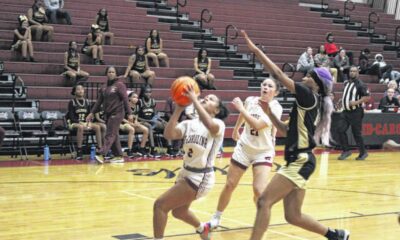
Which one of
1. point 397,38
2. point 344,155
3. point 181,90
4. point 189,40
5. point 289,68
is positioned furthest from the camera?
point 397,38

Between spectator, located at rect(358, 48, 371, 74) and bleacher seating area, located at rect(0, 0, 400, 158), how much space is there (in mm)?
383

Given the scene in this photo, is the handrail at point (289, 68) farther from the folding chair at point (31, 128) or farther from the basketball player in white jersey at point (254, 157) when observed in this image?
the basketball player in white jersey at point (254, 157)

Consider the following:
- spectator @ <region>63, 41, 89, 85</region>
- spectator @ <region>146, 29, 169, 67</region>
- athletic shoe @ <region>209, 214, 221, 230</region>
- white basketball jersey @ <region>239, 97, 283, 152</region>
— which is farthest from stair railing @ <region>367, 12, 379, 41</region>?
athletic shoe @ <region>209, 214, 221, 230</region>

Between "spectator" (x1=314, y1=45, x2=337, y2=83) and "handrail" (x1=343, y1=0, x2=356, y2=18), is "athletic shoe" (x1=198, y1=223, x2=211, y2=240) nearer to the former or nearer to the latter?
"spectator" (x1=314, y1=45, x2=337, y2=83)

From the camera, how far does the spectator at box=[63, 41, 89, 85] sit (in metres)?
16.1

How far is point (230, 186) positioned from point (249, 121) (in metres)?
1.10

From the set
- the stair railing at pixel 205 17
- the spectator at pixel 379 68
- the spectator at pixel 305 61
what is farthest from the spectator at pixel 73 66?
the spectator at pixel 379 68

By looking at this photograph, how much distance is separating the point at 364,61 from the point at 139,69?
9759 mm

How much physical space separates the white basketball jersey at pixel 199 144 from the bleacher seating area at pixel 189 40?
902 centimetres

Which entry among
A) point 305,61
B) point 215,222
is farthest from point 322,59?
point 215,222

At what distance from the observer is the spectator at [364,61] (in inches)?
923

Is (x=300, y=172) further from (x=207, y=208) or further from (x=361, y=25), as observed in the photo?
(x=361, y=25)

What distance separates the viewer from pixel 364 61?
928 inches

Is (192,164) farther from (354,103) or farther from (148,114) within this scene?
(354,103)
